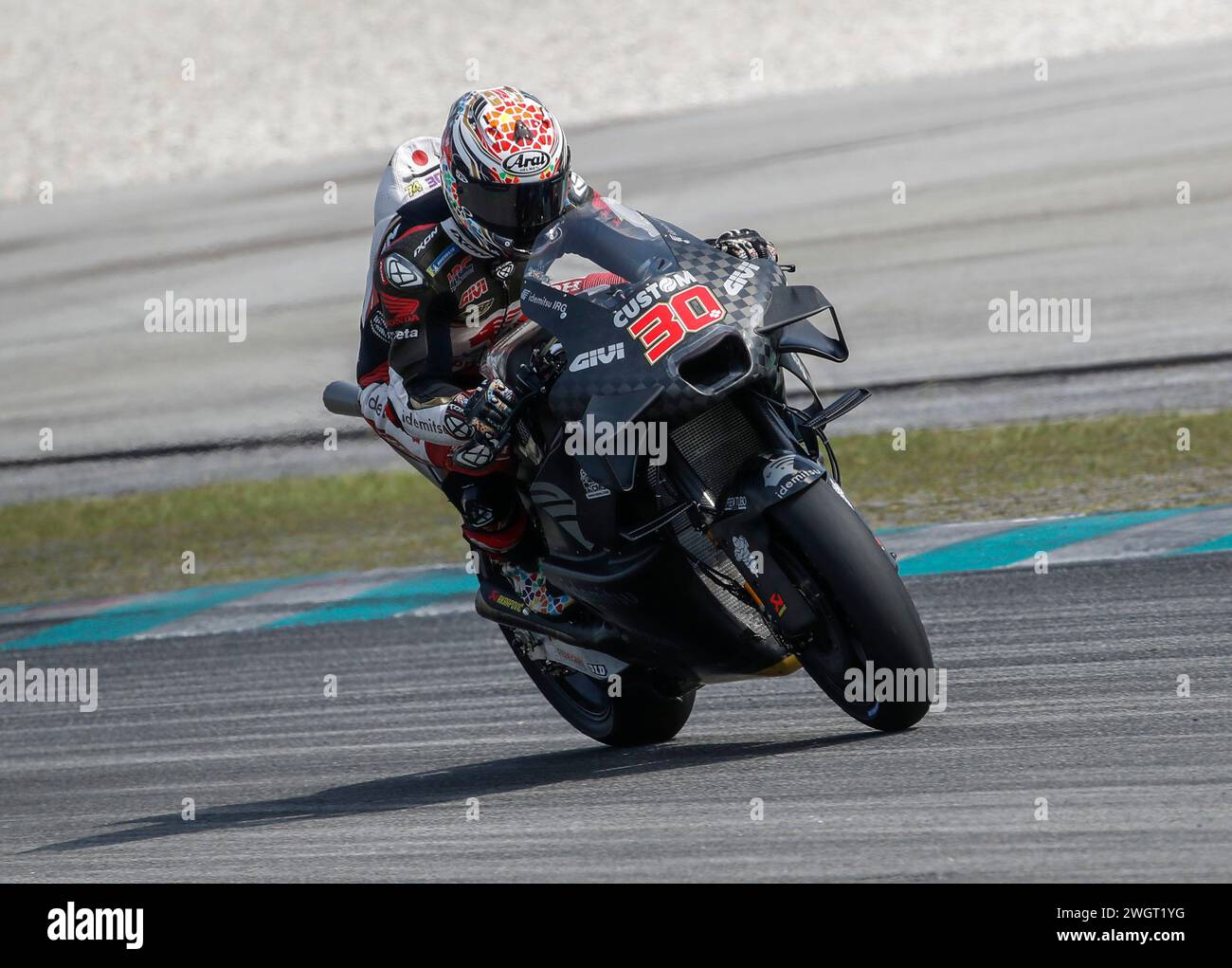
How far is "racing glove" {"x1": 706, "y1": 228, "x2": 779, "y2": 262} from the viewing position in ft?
15.8

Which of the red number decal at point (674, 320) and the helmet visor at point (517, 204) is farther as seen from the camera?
the helmet visor at point (517, 204)

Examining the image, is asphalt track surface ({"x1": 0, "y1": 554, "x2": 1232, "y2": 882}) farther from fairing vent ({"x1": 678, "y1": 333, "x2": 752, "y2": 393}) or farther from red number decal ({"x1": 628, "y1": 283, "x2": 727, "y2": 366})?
red number decal ({"x1": 628, "y1": 283, "x2": 727, "y2": 366})

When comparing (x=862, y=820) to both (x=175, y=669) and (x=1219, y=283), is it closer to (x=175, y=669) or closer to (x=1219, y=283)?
(x=175, y=669)

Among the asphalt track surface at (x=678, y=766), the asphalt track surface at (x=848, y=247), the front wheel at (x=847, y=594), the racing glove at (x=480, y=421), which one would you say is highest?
the asphalt track surface at (x=848, y=247)

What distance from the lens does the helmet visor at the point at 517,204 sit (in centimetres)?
499

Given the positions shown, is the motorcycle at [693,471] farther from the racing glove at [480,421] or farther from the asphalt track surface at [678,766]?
the asphalt track surface at [678,766]

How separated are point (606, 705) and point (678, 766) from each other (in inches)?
23.3

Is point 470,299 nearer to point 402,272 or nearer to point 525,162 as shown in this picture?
point 402,272

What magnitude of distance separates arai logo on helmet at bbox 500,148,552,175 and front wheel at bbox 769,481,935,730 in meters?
1.27

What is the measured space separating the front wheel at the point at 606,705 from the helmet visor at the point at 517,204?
54.1 inches

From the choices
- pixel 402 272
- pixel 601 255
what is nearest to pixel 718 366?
pixel 601 255

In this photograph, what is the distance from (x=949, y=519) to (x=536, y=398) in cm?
407

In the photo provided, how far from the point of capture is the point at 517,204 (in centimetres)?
501

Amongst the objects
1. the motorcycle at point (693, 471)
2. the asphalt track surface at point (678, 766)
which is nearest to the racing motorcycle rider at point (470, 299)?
the motorcycle at point (693, 471)
